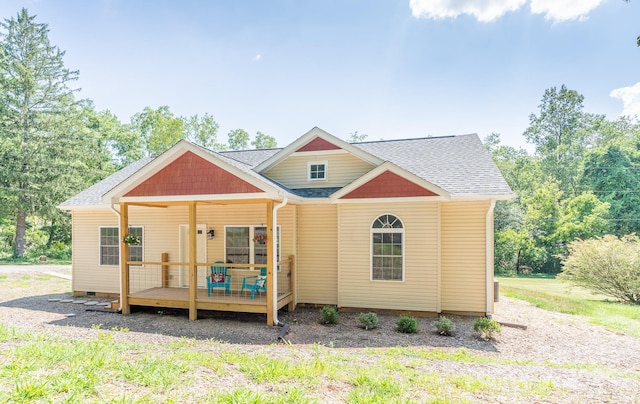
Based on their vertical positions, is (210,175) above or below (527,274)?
above

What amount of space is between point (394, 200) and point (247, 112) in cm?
2195

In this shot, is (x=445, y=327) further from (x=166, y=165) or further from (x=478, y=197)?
(x=166, y=165)

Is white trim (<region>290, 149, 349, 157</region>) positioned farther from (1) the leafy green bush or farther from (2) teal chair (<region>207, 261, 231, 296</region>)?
(1) the leafy green bush

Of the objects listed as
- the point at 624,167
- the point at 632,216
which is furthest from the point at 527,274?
the point at 624,167

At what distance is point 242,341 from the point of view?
7082 mm

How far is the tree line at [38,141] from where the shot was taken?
23609 millimetres

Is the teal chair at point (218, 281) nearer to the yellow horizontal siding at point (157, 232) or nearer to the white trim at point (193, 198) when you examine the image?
the yellow horizontal siding at point (157, 232)

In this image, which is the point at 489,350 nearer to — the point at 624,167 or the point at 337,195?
the point at 337,195

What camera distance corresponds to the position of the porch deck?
8538 mm

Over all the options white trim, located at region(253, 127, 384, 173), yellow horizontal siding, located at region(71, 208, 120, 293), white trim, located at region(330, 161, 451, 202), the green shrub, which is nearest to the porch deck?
the green shrub

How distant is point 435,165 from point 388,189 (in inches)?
119

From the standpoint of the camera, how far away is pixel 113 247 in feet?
38.1

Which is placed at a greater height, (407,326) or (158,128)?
(158,128)

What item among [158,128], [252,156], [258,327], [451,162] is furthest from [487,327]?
[158,128]
